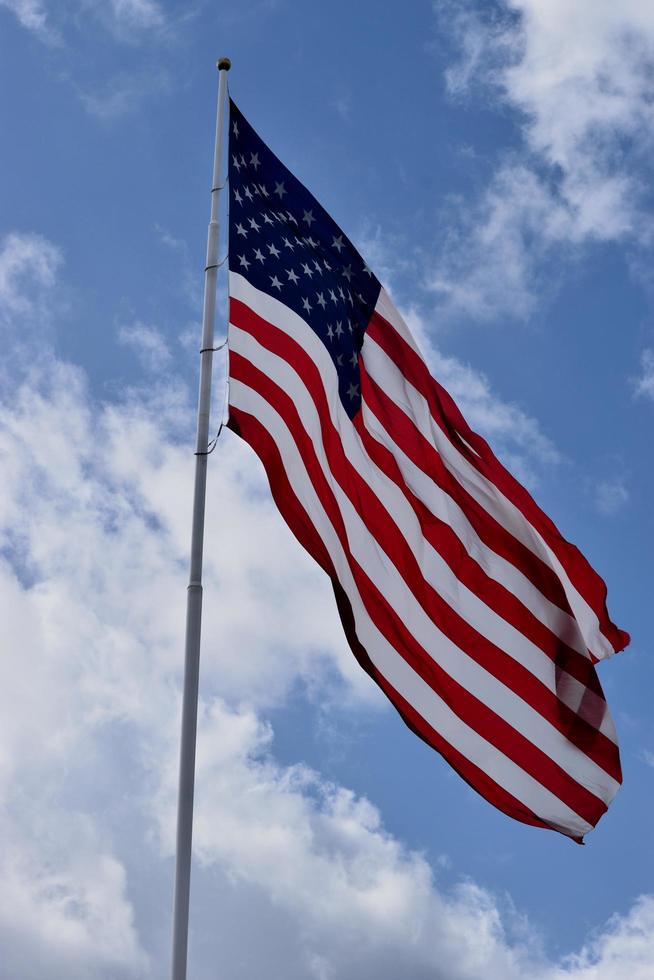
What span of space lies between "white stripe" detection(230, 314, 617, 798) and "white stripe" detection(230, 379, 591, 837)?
1.58 feet

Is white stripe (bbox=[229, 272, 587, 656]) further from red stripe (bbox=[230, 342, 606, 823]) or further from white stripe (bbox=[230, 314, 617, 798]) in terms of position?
red stripe (bbox=[230, 342, 606, 823])

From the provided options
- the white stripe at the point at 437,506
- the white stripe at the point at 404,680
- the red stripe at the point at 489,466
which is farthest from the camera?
the red stripe at the point at 489,466

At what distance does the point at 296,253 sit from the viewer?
16938mm

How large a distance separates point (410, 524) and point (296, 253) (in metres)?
3.98

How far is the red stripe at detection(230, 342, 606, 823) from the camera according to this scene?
15.0 m

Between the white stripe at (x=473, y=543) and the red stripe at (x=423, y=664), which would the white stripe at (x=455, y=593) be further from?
the red stripe at (x=423, y=664)

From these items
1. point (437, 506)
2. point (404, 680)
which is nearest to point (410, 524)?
point (437, 506)

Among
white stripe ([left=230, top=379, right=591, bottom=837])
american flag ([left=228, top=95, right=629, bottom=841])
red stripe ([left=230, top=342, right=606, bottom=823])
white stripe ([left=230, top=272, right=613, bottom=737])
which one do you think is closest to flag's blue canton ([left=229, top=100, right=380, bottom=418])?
american flag ([left=228, top=95, right=629, bottom=841])

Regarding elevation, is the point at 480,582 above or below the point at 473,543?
below

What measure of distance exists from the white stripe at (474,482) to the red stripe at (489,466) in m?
0.10

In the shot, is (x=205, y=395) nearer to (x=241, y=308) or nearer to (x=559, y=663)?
(x=241, y=308)

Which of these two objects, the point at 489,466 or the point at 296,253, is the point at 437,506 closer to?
the point at 489,466

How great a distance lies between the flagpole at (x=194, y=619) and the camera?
12.5m

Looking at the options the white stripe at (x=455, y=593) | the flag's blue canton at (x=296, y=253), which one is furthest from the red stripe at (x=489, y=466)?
the white stripe at (x=455, y=593)
